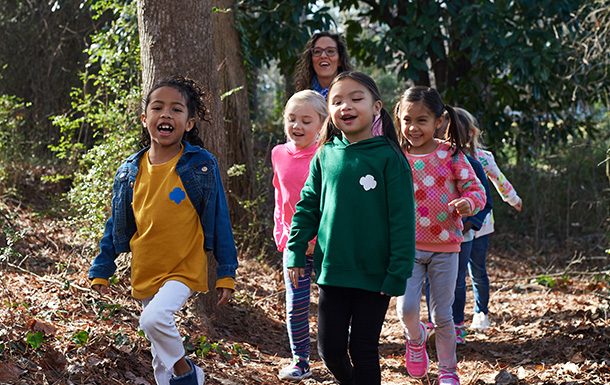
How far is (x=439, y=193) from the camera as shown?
505 centimetres

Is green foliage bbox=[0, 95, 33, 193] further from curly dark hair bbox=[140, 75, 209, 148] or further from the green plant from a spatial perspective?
curly dark hair bbox=[140, 75, 209, 148]

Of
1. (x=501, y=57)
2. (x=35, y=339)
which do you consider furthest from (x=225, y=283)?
(x=501, y=57)

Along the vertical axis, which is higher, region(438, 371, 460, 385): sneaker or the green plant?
the green plant

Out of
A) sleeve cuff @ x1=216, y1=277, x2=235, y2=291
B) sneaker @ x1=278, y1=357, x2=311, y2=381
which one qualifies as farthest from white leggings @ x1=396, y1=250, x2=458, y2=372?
sleeve cuff @ x1=216, y1=277, x2=235, y2=291

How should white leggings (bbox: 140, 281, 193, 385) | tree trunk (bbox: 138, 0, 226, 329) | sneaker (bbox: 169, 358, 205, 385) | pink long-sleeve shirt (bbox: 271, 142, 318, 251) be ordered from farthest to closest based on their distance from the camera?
1. tree trunk (bbox: 138, 0, 226, 329)
2. pink long-sleeve shirt (bbox: 271, 142, 318, 251)
3. sneaker (bbox: 169, 358, 205, 385)
4. white leggings (bbox: 140, 281, 193, 385)

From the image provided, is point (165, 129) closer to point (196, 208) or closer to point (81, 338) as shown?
point (196, 208)

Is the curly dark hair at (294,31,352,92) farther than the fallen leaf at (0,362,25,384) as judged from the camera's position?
Yes

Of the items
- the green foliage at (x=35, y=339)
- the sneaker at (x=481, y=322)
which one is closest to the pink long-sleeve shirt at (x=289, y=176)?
the green foliage at (x=35, y=339)

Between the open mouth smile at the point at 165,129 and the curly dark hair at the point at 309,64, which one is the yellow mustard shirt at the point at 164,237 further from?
the curly dark hair at the point at 309,64

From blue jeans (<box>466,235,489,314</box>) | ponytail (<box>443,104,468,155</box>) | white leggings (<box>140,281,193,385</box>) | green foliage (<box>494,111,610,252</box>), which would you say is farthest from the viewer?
green foliage (<box>494,111,610,252</box>)

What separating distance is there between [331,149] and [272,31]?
6678 mm

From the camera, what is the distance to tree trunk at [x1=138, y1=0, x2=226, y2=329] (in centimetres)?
593

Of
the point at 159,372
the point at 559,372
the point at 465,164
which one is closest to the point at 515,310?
the point at 559,372

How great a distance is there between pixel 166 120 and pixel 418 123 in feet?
5.38
